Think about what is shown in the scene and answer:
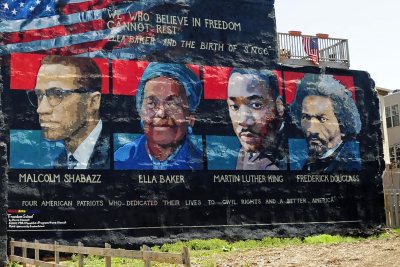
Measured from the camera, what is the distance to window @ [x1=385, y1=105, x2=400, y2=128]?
139ft

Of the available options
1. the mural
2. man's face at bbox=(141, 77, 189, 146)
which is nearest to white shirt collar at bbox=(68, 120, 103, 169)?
the mural

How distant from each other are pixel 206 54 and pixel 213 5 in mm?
1899

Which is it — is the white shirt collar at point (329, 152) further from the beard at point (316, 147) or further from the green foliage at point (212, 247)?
the green foliage at point (212, 247)

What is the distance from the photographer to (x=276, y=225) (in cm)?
2356

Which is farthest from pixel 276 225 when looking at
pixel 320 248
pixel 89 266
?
pixel 89 266

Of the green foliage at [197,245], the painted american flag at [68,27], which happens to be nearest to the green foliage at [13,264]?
the green foliage at [197,245]

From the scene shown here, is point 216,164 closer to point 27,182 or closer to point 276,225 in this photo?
point 276,225

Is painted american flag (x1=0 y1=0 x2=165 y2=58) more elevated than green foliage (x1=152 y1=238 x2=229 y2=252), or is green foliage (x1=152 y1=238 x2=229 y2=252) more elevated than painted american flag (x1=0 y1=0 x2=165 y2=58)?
painted american flag (x1=0 y1=0 x2=165 y2=58)

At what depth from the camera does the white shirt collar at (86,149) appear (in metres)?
20.8

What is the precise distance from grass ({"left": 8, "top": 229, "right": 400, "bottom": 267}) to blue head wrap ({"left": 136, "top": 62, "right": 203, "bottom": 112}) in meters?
4.64

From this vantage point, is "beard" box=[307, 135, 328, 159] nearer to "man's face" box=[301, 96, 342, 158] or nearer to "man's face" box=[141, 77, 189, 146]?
"man's face" box=[301, 96, 342, 158]

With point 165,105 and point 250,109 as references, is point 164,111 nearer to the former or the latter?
point 165,105

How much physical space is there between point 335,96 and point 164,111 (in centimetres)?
729

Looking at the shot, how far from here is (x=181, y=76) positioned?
74.6 feet
